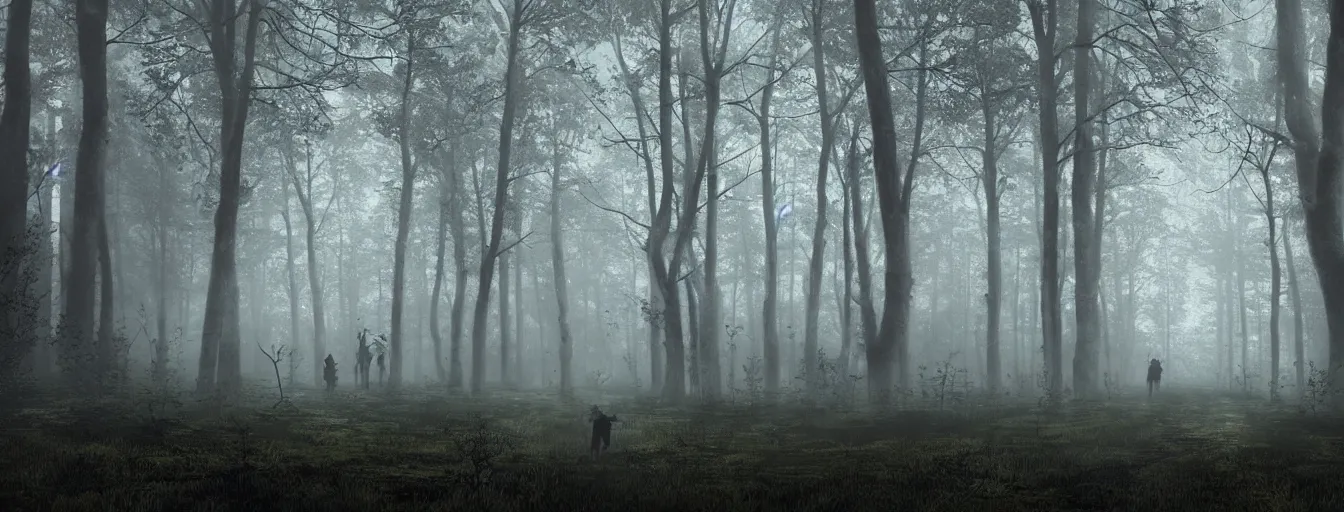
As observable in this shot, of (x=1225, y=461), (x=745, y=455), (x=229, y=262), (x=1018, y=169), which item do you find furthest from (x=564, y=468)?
(x=1018, y=169)

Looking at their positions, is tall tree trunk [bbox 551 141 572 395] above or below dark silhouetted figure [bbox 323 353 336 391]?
above

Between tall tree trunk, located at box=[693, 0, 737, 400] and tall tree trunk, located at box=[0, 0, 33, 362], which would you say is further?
tall tree trunk, located at box=[693, 0, 737, 400]

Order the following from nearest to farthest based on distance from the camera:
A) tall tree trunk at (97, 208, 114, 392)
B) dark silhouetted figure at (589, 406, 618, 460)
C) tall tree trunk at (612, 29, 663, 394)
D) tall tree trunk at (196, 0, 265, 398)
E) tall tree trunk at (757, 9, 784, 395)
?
dark silhouetted figure at (589, 406, 618, 460)
tall tree trunk at (97, 208, 114, 392)
tall tree trunk at (196, 0, 265, 398)
tall tree trunk at (612, 29, 663, 394)
tall tree trunk at (757, 9, 784, 395)

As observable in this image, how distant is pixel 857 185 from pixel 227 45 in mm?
13862

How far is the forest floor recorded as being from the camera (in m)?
6.02

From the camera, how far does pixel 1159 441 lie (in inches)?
398

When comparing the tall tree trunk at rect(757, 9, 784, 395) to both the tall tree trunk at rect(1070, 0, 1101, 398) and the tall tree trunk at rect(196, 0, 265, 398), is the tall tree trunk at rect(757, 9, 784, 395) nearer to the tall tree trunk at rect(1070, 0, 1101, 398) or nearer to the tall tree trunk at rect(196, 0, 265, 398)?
the tall tree trunk at rect(1070, 0, 1101, 398)

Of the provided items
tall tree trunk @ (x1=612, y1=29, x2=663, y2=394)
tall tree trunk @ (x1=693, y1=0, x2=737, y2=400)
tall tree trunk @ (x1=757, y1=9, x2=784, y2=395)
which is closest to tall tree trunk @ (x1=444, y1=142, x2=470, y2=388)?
tall tree trunk @ (x1=612, y1=29, x2=663, y2=394)

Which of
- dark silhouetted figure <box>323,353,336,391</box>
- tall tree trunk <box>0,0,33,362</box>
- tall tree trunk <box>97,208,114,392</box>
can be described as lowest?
dark silhouetted figure <box>323,353,336,391</box>

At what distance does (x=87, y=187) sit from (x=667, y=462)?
43.9 ft

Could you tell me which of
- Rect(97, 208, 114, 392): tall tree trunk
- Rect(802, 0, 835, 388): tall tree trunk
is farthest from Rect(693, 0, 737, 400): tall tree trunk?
Rect(97, 208, 114, 392): tall tree trunk

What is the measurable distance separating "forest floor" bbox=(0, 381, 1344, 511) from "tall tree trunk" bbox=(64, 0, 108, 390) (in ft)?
11.0

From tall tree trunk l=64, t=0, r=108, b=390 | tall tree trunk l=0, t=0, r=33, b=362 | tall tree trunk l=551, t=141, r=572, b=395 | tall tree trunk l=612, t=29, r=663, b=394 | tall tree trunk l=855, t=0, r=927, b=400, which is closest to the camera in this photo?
tall tree trunk l=0, t=0, r=33, b=362

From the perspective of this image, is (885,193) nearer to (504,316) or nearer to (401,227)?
(401,227)
